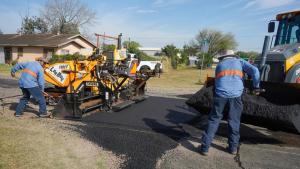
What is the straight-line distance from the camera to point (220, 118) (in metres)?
4.80

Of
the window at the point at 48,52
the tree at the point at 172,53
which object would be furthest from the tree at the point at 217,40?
the window at the point at 48,52

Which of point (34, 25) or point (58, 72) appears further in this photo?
point (34, 25)

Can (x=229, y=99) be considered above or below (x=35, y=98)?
above

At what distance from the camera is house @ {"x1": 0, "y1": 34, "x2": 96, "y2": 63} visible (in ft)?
99.2

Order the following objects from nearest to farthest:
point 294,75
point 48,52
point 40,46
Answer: point 294,75
point 40,46
point 48,52

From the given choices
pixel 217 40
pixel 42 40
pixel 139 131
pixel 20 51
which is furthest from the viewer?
pixel 217 40

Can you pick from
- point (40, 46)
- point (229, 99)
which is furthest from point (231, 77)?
point (40, 46)

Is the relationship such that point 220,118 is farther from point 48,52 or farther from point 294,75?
point 48,52

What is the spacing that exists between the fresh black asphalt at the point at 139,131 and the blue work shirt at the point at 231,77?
1.33 metres

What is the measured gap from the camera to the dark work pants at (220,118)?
4758 mm

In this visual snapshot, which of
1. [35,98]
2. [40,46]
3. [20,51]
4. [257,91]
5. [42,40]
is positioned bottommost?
[35,98]

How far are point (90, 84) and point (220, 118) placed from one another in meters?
4.07

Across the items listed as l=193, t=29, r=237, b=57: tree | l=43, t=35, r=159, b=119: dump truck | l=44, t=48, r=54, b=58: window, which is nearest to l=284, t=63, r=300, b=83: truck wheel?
l=43, t=35, r=159, b=119: dump truck

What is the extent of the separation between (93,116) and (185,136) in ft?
8.24
